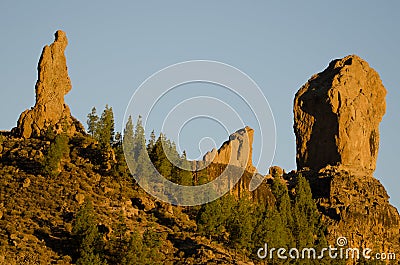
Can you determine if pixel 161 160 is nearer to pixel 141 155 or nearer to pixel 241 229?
A: pixel 141 155

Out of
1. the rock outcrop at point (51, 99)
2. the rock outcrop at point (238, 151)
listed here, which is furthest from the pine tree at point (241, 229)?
the rock outcrop at point (238, 151)

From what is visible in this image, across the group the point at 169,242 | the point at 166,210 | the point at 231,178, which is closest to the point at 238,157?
the point at 231,178

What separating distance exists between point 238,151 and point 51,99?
32.7 meters

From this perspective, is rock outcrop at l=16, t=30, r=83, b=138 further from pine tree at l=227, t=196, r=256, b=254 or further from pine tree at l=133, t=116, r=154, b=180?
pine tree at l=227, t=196, r=256, b=254

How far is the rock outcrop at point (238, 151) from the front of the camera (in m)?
181

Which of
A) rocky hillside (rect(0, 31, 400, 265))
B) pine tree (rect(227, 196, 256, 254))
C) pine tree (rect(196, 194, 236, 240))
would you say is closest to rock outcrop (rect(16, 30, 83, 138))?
rocky hillside (rect(0, 31, 400, 265))

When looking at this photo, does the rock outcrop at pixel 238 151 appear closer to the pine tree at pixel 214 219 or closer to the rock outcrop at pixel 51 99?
the rock outcrop at pixel 51 99

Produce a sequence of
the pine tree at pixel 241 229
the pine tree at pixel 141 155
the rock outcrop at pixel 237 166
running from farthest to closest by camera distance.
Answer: the rock outcrop at pixel 237 166 < the pine tree at pixel 141 155 < the pine tree at pixel 241 229

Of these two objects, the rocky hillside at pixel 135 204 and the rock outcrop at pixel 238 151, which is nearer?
the rocky hillside at pixel 135 204

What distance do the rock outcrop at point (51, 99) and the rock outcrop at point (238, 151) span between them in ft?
72.0

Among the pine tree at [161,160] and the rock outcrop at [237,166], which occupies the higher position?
the rock outcrop at [237,166]

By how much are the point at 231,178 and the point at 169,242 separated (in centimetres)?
3691

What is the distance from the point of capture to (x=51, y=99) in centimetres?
16575

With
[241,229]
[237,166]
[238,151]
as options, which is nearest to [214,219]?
[241,229]
